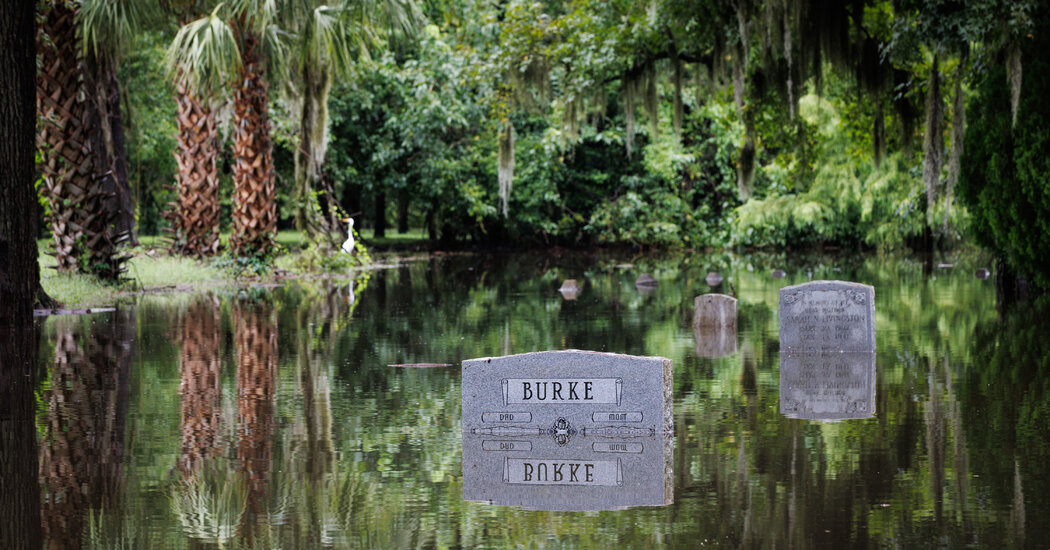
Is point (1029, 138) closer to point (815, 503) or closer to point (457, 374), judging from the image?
point (457, 374)

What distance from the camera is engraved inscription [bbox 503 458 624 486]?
688 centimetres

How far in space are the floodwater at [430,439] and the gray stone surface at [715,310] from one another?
1.45 ft

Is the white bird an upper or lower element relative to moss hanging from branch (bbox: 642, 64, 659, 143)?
lower

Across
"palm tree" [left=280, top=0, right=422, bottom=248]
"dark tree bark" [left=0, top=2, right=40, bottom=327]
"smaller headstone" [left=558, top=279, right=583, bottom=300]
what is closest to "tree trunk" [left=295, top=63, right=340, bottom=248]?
"palm tree" [left=280, top=0, right=422, bottom=248]

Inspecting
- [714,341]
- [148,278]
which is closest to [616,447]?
[714,341]

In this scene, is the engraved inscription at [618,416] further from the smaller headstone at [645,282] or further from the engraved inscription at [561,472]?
the smaller headstone at [645,282]

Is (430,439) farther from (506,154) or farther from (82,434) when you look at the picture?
(506,154)

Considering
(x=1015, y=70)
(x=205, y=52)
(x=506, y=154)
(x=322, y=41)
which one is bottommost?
(x=1015, y=70)

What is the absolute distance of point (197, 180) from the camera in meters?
29.0

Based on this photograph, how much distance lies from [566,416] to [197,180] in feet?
73.8

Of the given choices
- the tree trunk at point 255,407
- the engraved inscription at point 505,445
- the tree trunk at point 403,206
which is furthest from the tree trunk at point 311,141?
the tree trunk at point 403,206

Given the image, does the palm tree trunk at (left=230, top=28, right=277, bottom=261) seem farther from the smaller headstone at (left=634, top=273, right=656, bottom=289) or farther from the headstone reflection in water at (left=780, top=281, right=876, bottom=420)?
the headstone reflection in water at (left=780, top=281, right=876, bottom=420)

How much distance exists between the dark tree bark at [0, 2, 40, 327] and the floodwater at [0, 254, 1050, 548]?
739 millimetres

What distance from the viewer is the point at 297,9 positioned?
2311cm
